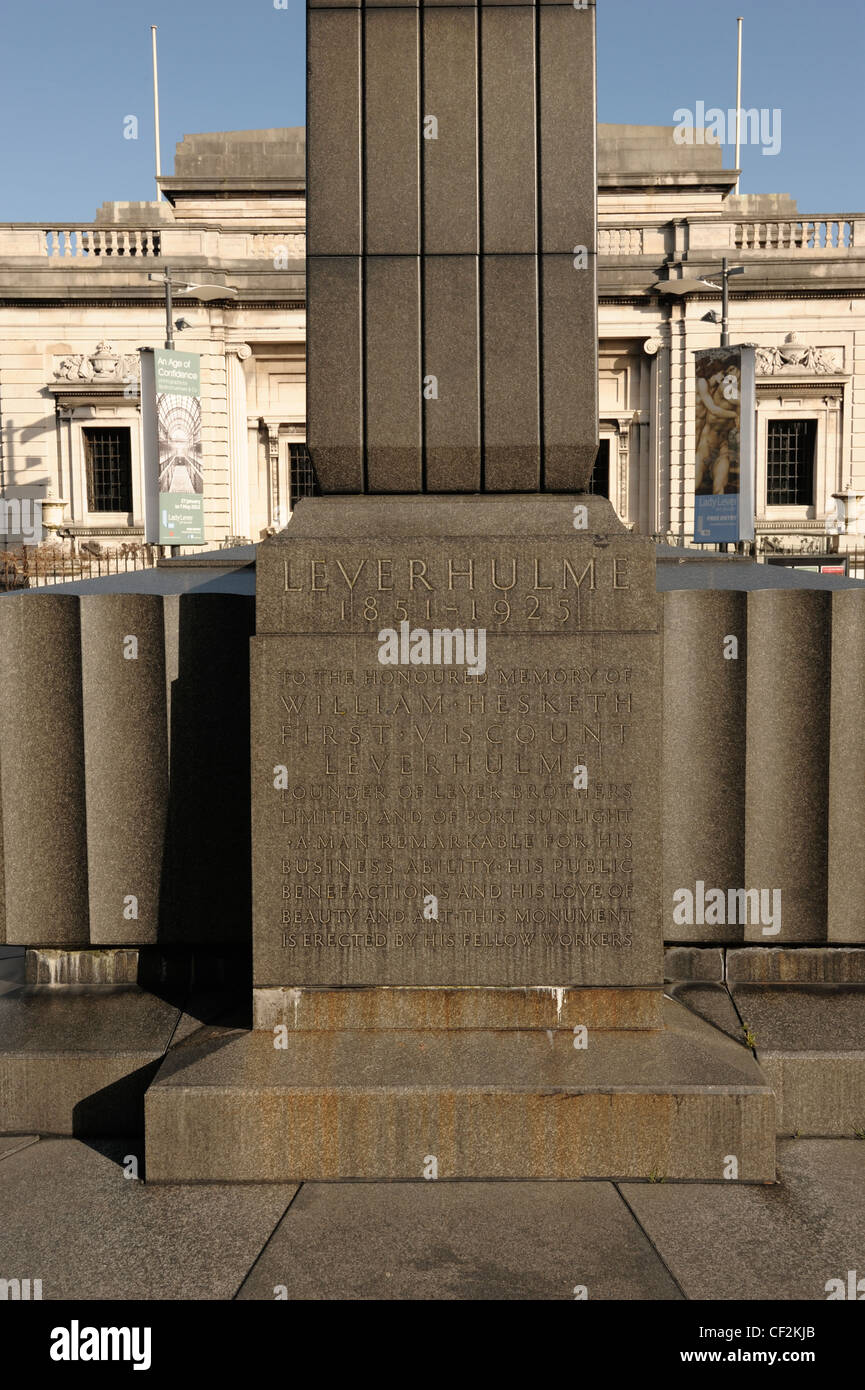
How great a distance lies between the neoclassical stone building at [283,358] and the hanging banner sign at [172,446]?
252 inches

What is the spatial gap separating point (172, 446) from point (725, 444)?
581 inches

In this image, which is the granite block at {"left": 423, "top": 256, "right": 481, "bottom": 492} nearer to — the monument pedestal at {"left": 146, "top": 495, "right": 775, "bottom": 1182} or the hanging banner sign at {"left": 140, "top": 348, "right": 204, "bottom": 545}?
the monument pedestal at {"left": 146, "top": 495, "right": 775, "bottom": 1182}

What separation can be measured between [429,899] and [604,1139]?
3.47ft

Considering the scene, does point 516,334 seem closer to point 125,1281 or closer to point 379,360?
point 379,360

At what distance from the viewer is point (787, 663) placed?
187 inches

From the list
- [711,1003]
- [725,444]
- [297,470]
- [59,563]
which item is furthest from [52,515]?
[711,1003]

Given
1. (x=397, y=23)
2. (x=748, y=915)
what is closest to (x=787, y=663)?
(x=748, y=915)

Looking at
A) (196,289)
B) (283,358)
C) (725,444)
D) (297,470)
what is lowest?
(725,444)

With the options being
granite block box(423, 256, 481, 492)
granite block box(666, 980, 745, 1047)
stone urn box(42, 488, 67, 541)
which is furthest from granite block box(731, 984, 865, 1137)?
A: stone urn box(42, 488, 67, 541)

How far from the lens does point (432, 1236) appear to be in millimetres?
3355

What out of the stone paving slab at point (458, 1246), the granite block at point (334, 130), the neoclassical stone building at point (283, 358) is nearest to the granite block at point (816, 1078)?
the stone paving slab at point (458, 1246)

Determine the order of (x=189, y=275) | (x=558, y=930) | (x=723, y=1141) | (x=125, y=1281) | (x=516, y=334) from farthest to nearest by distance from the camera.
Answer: (x=189, y=275)
(x=516, y=334)
(x=558, y=930)
(x=723, y=1141)
(x=125, y=1281)

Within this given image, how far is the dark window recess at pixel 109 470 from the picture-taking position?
3747cm

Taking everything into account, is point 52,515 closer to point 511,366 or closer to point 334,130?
point 334,130
